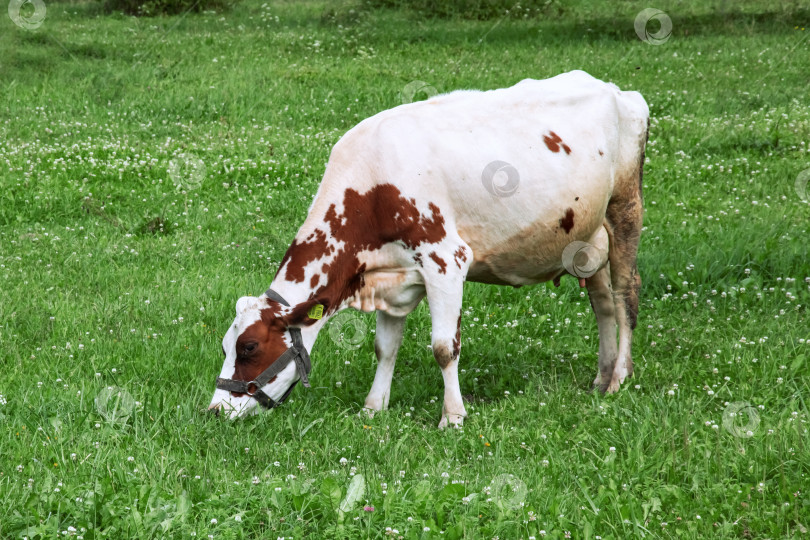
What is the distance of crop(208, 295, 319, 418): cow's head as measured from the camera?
600 centimetres

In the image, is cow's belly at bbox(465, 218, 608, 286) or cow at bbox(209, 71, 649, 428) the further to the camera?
cow's belly at bbox(465, 218, 608, 286)

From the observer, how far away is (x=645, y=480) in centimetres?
504

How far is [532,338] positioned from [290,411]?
2.61 metres

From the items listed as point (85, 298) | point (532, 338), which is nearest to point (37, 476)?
point (85, 298)

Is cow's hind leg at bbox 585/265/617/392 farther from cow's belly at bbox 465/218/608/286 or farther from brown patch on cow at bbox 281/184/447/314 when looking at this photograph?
brown patch on cow at bbox 281/184/447/314
